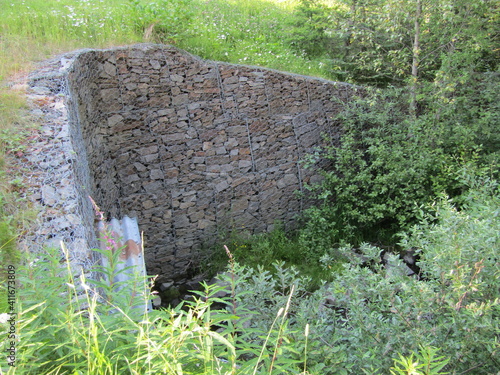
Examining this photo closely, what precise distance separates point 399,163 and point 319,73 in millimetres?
2840

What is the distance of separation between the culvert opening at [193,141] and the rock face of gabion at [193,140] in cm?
2

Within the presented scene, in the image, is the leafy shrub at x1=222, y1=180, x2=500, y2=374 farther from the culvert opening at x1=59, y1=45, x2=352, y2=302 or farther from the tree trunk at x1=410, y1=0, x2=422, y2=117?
the tree trunk at x1=410, y1=0, x2=422, y2=117

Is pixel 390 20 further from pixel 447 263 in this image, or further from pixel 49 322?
pixel 49 322

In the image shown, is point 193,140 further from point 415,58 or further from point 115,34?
point 415,58

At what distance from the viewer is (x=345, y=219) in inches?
287

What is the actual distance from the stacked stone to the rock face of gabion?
0.06ft

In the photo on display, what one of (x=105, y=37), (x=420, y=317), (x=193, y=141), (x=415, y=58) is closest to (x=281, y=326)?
(x=420, y=317)

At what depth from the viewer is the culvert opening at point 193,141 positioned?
234 inches

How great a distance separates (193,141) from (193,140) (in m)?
0.02

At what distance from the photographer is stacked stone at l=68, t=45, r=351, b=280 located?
19.5ft

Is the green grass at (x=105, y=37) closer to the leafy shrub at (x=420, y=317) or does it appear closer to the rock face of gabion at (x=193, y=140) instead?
the rock face of gabion at (x=193, y=140)

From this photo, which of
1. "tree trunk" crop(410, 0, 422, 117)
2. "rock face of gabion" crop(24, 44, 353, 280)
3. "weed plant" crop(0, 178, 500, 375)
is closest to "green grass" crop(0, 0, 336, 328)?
"rock face of gabion" crop(24, 44, 353, 280)

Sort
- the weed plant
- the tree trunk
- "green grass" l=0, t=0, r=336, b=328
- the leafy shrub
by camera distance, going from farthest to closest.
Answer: the tree trunk → "green grass" l=0, t=0, r=336, b=328 → the leafy shrub → the weed plant

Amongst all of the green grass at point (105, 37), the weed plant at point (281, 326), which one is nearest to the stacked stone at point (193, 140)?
the green grass at point (105, 37)
